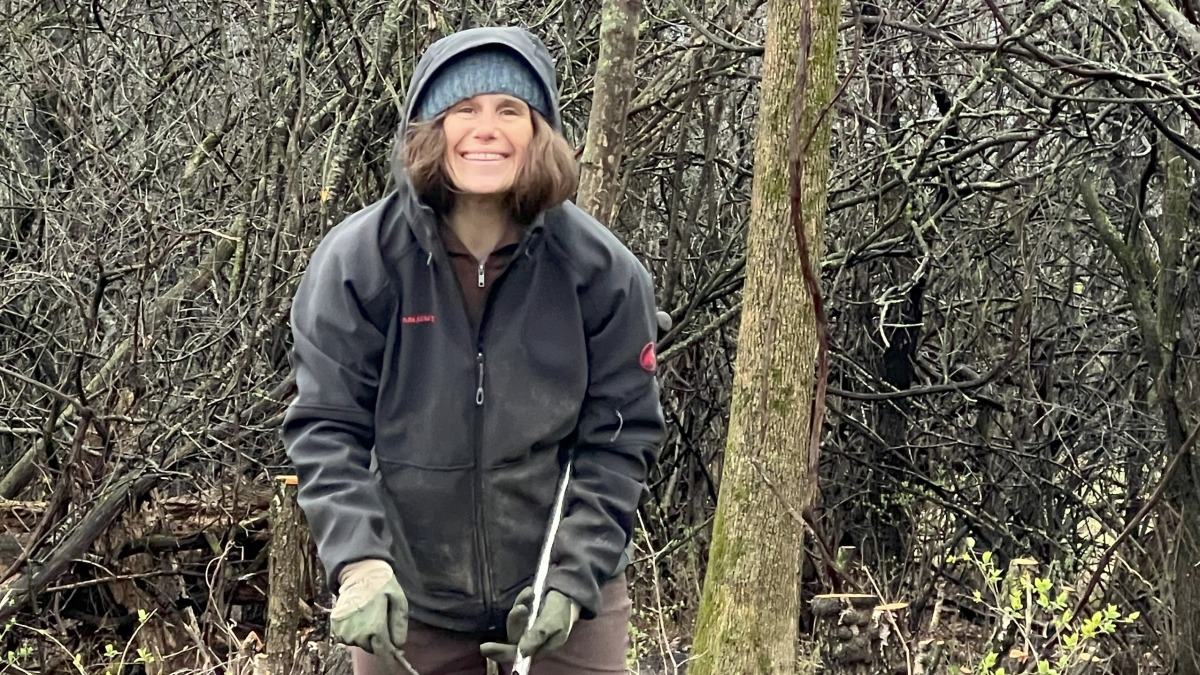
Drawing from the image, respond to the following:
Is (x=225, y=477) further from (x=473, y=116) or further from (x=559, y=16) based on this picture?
(x=473, y=116)

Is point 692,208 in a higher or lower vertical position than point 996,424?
higher

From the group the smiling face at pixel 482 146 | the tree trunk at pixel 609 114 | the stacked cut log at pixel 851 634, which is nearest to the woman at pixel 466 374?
the smiling face at pixel 482 146

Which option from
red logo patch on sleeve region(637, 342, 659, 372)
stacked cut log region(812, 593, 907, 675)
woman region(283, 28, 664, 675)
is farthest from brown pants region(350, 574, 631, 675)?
stacked cut log region(812, 593, 907, 675)

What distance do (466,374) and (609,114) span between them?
5.74ft

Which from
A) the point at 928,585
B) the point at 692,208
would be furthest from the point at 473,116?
the point at 928,585

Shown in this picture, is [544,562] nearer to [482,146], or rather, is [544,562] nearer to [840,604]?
[482,146]

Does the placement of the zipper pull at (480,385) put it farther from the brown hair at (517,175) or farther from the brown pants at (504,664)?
the brown pants at (504,664)

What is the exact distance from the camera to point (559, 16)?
5.45 metres

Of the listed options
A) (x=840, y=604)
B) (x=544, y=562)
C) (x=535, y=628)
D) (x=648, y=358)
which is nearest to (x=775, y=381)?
(x=840, y=604)

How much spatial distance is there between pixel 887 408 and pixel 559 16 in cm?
241

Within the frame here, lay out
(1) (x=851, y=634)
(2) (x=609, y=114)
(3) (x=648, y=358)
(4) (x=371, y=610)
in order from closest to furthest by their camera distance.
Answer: (4) (x=371, y=610) → (3) (x=648, y=358) → (1) (x=851, y=634) → (2) (x=609, y=114)

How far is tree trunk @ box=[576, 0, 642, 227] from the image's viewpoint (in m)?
3.81

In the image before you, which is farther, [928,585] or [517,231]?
[928,585]

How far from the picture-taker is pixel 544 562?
7.59 ft
